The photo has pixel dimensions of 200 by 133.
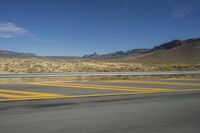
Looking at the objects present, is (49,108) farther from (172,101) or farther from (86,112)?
(172,101)

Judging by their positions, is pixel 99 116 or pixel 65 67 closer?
pixel 99 116

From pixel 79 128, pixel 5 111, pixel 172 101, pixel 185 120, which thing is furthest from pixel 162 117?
pixel 5 111

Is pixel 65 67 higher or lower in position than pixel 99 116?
lower

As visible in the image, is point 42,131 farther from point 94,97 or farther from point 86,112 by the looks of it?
point 94,97

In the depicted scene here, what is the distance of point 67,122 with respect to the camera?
255 inches

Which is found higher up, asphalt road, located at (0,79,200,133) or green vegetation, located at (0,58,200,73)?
asphalt road, located at (0,79,200,133)

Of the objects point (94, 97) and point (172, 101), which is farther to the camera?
point (94, 97)

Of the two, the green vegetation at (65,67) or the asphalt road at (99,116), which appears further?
the green vegetation at (65,67)

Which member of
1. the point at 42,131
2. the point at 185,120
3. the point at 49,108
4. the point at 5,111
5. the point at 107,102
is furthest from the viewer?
the point at 107,102

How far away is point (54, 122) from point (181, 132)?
2510mm

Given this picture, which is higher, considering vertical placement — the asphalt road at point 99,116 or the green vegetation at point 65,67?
the asphalt road at point 99,116

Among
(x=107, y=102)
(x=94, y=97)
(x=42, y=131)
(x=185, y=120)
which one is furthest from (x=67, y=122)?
(x=94, y=97)

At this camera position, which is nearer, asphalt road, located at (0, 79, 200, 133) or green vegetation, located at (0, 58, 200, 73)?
asphalt road, located at (0, 79, 200, 133)

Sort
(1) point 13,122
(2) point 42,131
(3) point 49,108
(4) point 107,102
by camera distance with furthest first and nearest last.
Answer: (4) point 107,102
(3) point 49,108
(1) point 13,122
(2) point 42,131
